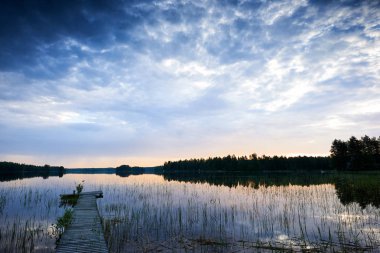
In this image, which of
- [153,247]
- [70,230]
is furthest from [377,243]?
[70,230]

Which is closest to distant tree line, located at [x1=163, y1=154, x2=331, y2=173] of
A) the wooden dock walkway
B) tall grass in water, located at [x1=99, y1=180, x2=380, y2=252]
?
tall grass in water, located at [x1=99, y1=180, x2=380, y2=252]

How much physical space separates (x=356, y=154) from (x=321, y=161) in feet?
160

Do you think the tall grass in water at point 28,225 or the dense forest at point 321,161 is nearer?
the tall grass in water at point 28,225

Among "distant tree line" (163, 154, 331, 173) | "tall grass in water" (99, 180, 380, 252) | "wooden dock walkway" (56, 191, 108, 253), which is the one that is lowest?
"tall grass in water" (99, 180, 380, 252)

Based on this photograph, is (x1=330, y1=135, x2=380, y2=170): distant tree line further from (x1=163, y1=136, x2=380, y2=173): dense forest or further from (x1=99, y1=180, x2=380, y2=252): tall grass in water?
(x1=99, y1=180, x2=380, y2=252): tall grass in water

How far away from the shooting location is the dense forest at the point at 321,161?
81.6 m

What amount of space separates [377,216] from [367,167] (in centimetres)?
7607

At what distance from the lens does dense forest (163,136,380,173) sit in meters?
81.6

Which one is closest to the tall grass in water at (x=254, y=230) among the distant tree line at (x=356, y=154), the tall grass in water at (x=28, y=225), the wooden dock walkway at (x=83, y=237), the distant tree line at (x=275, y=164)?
the wooden dock walkway at (x=83, y=237)

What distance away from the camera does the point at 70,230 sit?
48.7 ft

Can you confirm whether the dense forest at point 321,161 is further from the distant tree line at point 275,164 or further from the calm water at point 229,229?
the calm water at point 229,229

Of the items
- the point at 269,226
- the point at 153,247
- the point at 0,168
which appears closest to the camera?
the point at 153,247

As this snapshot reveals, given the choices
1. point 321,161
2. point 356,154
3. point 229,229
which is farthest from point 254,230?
point 321,161

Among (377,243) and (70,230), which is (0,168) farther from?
(377,243)
